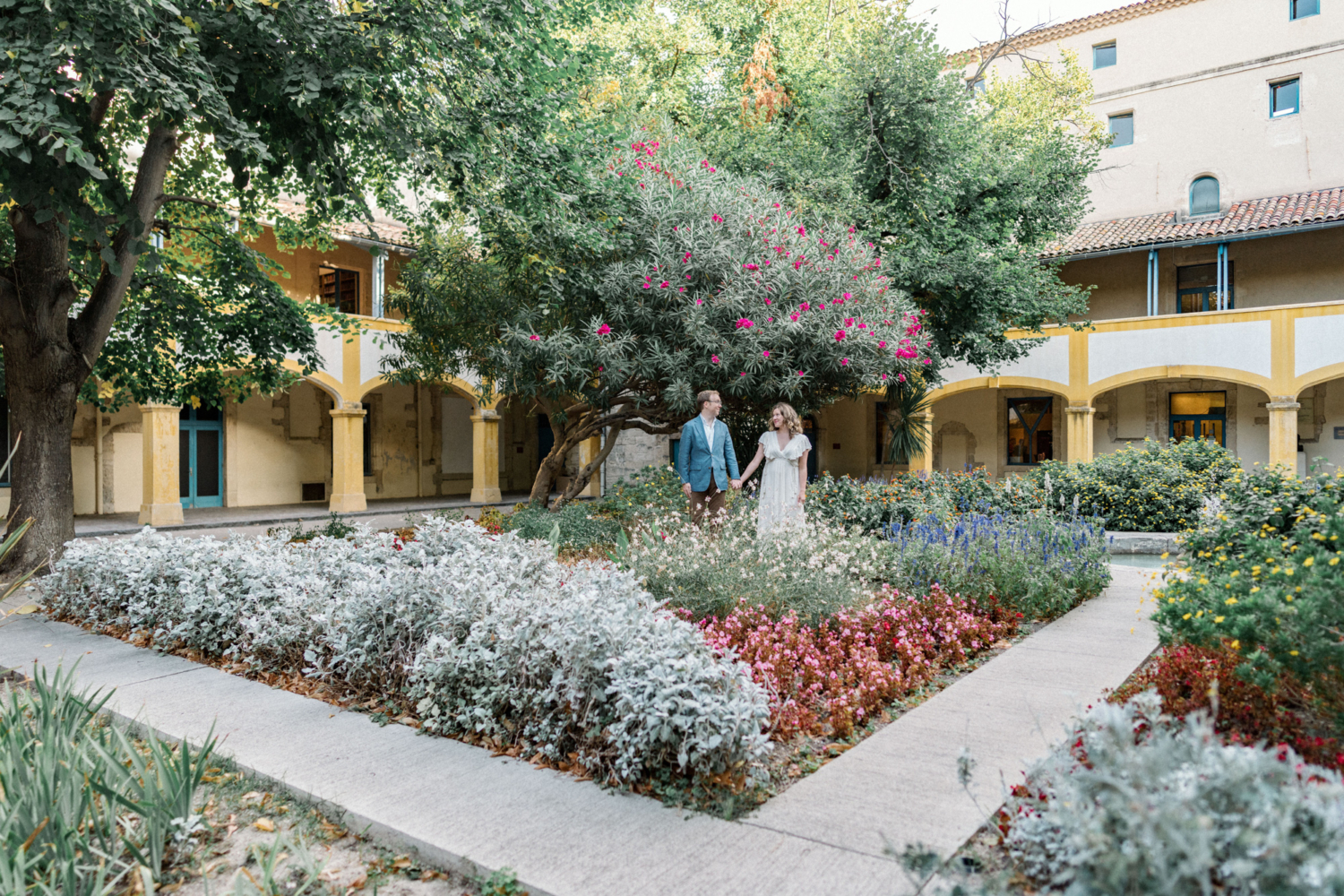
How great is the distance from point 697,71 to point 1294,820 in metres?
17.5

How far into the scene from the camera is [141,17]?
517 centimetres

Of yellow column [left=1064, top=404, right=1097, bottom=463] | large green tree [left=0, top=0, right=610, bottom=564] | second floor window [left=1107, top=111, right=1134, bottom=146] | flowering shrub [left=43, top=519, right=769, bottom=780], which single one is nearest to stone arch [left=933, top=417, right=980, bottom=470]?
yellow column [left=1064, top=404, right=1097, bottom=463]

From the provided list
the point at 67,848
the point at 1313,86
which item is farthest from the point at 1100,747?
the point at 1313,86

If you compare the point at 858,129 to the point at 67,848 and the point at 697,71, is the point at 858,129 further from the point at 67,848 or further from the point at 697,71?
the point at 67,848

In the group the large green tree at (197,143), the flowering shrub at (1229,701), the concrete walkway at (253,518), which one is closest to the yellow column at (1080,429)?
the concrete walkway at (253,518)

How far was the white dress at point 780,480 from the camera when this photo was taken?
284 inches

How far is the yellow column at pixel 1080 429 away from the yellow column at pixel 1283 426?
3194mm

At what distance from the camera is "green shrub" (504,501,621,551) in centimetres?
883

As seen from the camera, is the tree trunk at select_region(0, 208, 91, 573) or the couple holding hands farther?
the tree trunk at select_region(0, 208, 91, 573)

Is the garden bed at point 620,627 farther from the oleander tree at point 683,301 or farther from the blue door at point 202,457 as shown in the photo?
the blue door at point 202,457

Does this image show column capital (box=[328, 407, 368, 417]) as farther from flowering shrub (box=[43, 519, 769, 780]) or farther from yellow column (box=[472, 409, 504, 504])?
flowering shrub (box=[43, 519, 769, 780])

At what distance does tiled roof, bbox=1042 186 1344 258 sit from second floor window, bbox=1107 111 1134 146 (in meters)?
2.56

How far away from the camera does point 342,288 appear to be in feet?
67.1

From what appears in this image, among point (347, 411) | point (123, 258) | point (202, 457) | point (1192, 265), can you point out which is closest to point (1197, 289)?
point (1192, 265)
